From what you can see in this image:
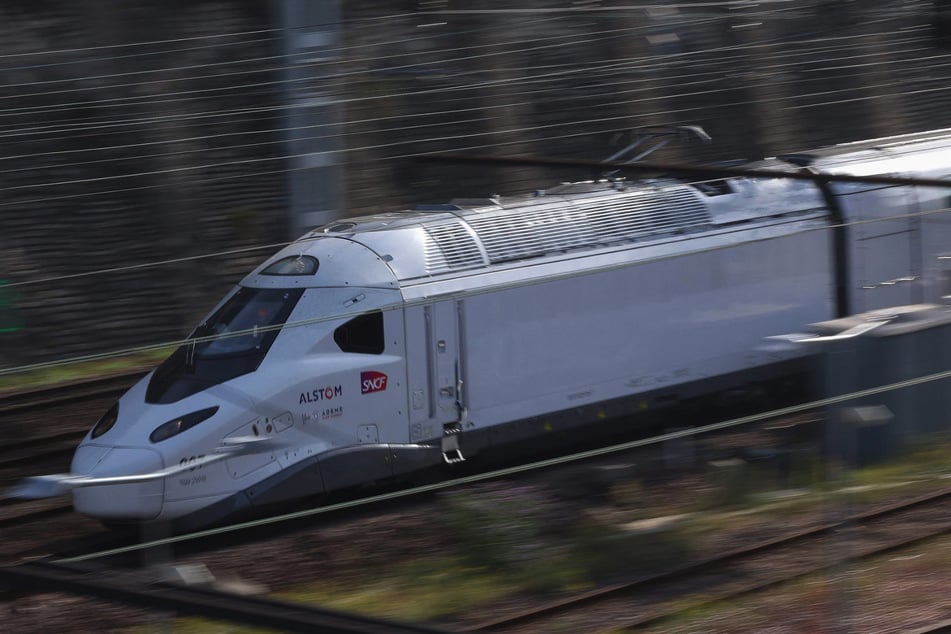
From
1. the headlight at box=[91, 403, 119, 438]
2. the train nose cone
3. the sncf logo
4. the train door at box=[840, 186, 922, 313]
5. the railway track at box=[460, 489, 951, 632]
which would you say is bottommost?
the railway track at box=[460, 489, 951, 632]

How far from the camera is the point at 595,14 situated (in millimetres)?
10664

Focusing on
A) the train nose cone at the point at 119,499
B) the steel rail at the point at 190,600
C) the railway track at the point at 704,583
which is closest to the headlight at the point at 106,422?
the train nose cone at the point at 119,499

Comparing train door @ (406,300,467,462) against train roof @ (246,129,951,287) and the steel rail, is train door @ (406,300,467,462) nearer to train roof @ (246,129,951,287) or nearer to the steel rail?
train roof @ (246,129,951,287)

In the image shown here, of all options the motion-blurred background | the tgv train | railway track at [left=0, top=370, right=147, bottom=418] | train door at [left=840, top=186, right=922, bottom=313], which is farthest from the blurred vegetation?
train door at [left=840, top=186, right=922, bottom=313]

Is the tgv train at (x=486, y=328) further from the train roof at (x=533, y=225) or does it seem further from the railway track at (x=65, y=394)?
the railway track at (x=65, y=394)

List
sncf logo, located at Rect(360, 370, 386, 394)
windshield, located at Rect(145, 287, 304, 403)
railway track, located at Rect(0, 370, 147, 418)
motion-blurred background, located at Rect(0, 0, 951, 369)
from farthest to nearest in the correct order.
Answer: motion-blurred background, located at Rect(0, 0, 951, 369) → sncf logo, located at Rect(360, 370, 386, 394) → windshield, located at Rect(145, 287, 304, 403) → railway track, located at Rect(0, 370, 147, 418)

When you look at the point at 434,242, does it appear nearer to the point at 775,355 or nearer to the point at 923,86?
the point at 775,355

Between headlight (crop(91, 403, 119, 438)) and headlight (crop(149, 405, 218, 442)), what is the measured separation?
1.16ft

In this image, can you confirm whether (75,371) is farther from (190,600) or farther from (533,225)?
(533,225)

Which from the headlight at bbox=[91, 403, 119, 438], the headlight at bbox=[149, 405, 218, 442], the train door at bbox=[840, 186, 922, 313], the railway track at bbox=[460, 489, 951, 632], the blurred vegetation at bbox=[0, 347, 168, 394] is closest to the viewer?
the railway track at bbox=[460, 489, 951, 632]

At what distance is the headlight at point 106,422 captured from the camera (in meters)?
5.07

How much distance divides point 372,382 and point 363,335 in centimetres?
27

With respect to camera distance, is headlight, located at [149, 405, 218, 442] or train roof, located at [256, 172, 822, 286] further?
train roof, located at [256, 172, 822, 286]

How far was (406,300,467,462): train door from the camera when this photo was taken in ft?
17.5
